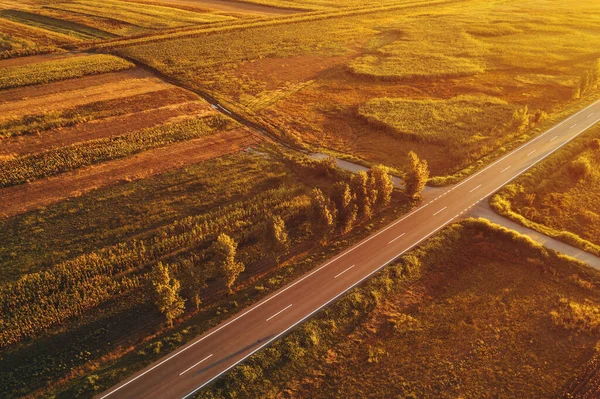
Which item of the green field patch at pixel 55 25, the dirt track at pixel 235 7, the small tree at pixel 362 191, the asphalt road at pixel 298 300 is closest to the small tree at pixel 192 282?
the asphalt road at pixel 298 300

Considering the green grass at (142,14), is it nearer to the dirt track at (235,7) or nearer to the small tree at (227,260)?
the dirt track at (235,7)

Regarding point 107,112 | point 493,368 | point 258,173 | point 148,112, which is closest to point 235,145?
point 258,173

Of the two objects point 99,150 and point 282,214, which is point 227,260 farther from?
point 99,150

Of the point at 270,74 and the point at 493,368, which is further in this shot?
the point at 270,74

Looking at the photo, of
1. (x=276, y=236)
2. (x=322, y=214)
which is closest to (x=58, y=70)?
(x=276, y=236)

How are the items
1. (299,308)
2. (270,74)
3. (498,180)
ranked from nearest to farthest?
(299,308), (498,180), (270,74)

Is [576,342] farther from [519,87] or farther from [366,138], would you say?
[519,87]

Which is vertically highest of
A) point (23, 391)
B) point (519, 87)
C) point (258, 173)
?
point (519, 87)
